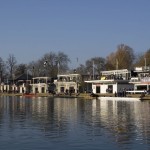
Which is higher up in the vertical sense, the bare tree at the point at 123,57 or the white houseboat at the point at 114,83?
the bare tree at the point at 123,57

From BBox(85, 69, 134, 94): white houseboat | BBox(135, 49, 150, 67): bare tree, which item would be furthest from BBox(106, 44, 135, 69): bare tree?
BBox(85, 69, 134, 94): white houseboat

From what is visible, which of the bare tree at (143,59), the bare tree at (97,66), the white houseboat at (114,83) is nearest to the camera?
the white houseboat at (114,83)

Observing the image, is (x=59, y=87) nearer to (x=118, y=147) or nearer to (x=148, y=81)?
(x=148, y=81)

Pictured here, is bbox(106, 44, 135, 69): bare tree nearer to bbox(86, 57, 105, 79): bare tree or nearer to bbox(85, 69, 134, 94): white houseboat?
bbox(86, 57, 105, 79): bare tree

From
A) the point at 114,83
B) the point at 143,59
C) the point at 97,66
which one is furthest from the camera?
the point at 97,66

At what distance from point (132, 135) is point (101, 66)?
160 meters

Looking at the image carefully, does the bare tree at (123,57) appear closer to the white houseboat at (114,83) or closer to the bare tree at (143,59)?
the bare tree at (143,59)

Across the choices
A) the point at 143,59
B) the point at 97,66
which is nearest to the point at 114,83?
the point at 143,59

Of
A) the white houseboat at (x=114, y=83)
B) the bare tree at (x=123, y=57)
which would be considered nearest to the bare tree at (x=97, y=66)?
the bare tree at (x=123, y=57)

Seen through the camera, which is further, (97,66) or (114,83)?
(97,66)

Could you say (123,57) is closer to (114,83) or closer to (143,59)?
(143,59)

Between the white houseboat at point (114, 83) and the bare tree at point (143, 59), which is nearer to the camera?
the white houseboat at point (114, 83)

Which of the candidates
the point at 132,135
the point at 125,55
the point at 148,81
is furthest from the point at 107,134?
the point at 125,55

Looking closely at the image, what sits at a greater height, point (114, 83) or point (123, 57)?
point (123, 57)
